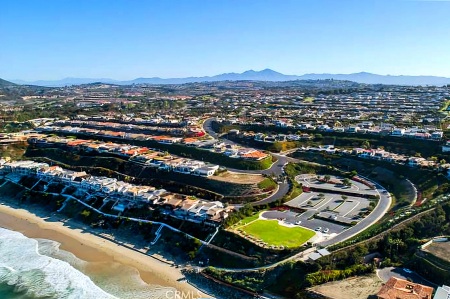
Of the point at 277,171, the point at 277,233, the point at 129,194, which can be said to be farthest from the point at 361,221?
the point at 129,194

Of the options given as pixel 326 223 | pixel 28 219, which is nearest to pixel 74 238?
pixel 28 219

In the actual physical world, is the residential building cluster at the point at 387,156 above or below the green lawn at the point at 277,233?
above

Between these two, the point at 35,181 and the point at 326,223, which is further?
the point at 35,181

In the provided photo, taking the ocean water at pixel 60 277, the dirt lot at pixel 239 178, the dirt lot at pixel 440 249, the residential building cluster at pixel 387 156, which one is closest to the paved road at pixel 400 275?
the dirt lot at pixel 440 249

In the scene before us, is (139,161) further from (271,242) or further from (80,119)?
(80,119)

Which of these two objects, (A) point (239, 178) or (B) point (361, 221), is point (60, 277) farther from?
(B) point (361, 221)

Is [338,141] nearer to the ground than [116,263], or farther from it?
farther from it

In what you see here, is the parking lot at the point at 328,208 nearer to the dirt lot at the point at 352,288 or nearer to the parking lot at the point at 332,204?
the parking lot at the point at 332,204
